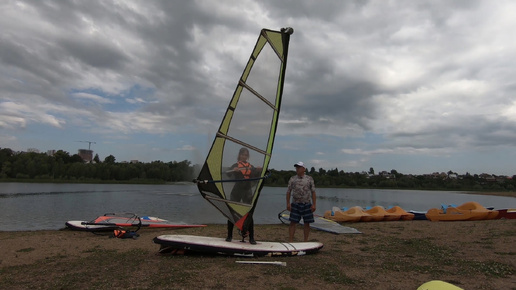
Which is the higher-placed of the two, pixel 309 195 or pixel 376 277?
pixel 309 195

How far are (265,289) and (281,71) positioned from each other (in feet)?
10.6

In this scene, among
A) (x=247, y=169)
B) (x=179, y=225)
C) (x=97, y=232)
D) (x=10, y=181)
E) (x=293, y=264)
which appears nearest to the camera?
(x=293, y=264)

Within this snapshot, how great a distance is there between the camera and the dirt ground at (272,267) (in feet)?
11.8

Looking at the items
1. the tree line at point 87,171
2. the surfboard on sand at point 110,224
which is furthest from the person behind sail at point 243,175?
the tree line at point 87,171

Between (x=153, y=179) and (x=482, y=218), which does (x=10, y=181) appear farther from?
(x=482, y=218)

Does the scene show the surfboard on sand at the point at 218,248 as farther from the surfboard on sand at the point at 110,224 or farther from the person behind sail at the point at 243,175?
the surfboard on sand at the point at 110,224

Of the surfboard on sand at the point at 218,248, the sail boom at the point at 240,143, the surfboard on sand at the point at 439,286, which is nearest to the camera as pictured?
the surfboard on sand at the point at 439,286

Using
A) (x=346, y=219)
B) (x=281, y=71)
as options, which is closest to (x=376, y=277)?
(x=281, y=71)

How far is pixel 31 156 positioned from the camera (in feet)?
231

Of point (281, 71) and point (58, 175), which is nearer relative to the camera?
point (281, 71)

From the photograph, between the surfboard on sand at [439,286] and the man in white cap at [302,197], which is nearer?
the surfboard on sand at [439,286]

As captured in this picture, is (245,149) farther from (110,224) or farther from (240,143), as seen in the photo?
(110,224)

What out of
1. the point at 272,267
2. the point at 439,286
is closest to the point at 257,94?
the point at 272,267

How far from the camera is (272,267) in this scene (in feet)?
14.1
